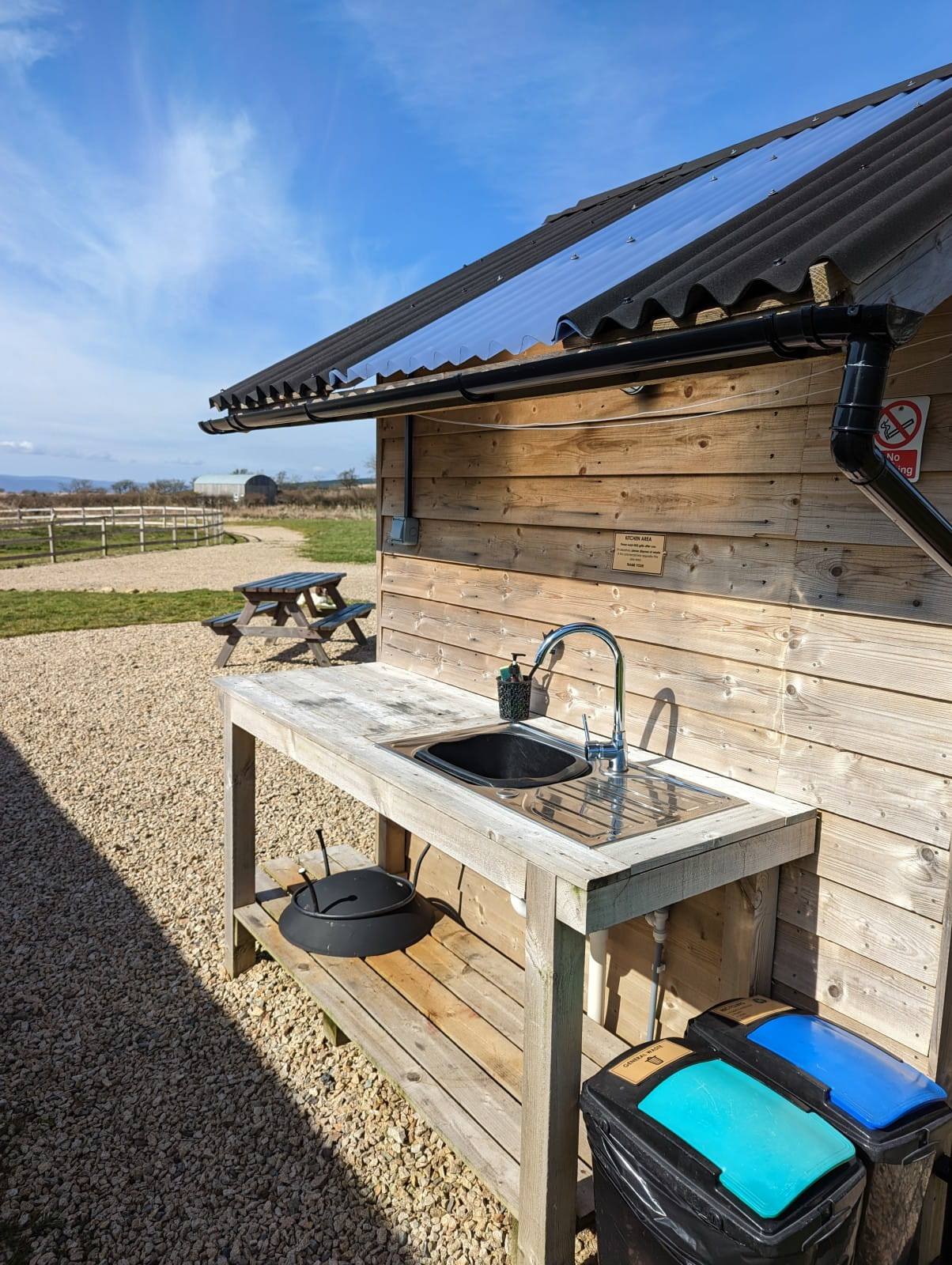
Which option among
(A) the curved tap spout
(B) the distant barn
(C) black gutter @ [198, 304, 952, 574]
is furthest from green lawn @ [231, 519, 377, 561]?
(B) the distant barn

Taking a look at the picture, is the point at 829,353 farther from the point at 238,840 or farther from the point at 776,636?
the point at 238,840

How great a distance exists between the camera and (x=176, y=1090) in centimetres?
243

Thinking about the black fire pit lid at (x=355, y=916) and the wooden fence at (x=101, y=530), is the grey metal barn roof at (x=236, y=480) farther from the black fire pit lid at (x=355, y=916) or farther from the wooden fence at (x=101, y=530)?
the black fire pit lid at (x=355, y=916)

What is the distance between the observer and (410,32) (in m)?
4.42

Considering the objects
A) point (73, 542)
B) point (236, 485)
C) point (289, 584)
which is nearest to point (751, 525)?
point (289, 584)

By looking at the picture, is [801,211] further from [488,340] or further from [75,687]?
[75,687]

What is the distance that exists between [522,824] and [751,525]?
942mm

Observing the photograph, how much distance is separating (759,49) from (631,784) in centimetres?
432

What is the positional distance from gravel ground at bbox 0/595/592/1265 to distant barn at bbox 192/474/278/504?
47479 millimetres

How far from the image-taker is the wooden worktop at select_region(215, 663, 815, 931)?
5.00ft

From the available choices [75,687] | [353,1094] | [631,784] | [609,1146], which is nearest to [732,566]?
[631,784]

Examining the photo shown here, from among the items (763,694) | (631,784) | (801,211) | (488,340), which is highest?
(801,211)

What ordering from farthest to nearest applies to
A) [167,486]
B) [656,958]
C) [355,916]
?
[167,486] → [355,916] → [656,958]

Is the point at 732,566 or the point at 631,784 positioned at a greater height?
the point at 732,566
